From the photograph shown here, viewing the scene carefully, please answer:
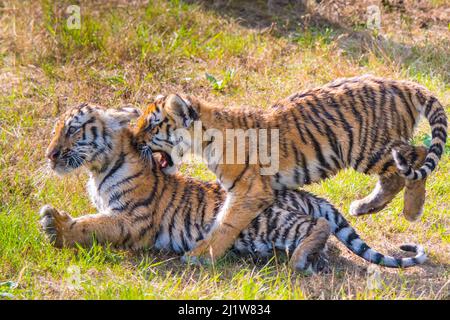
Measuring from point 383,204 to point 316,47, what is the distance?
2.61m

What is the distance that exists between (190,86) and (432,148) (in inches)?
102

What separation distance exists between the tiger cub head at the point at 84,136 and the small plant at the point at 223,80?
A: 6.25 feet

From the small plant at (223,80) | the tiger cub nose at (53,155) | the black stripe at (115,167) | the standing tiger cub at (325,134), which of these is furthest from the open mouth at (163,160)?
the small plant at (223,80)

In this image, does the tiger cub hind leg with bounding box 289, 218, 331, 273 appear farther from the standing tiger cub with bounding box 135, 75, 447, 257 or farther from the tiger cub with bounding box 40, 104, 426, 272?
the standing tiger cub with bounding box 135, 75, 447, 257

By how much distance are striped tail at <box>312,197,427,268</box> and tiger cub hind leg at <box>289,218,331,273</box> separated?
16 cm

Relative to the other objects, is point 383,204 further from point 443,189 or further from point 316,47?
point 316,47

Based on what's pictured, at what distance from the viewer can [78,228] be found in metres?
4.67

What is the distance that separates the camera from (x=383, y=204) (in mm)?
5242

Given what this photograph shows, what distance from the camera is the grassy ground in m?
4.28

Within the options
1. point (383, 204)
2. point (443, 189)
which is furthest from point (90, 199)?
point (443, 189)

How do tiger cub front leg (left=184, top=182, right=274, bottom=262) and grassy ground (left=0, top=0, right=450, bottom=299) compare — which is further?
tiger cub front leg (left=184, top=182, right=274, bottom=262)

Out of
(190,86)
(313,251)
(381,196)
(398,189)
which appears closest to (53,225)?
(313,251)

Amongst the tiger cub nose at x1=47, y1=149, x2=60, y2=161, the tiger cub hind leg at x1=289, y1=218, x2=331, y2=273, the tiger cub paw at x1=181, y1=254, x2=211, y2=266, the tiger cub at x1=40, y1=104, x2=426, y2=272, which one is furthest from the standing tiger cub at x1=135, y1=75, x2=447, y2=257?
the tiger cub nose at x1=47, y1=149, x2=60, y2=161

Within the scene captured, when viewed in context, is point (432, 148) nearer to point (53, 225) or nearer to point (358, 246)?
point (358, 246)
